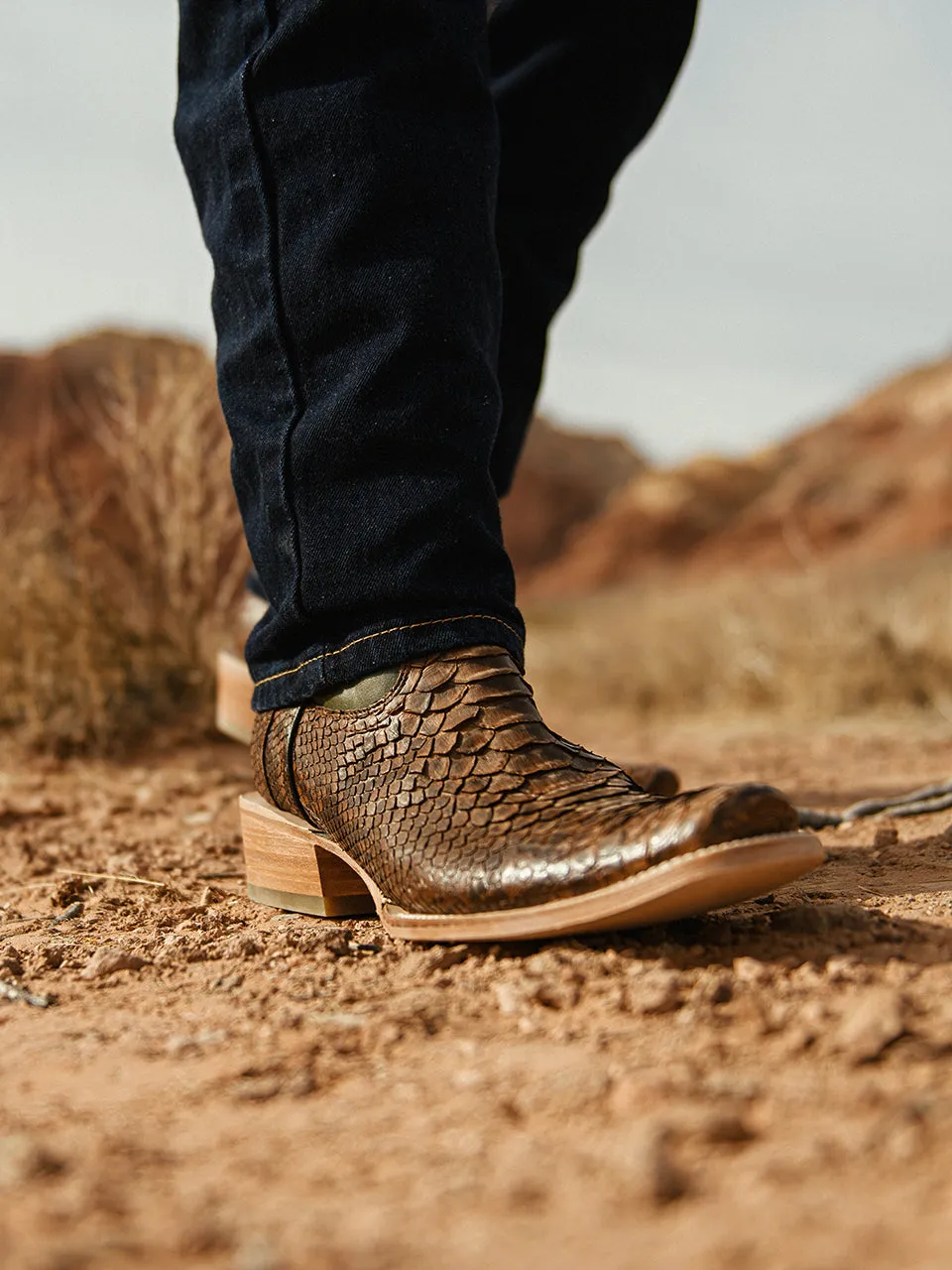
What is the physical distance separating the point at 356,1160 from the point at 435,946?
1.29 feet

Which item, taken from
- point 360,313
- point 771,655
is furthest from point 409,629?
point 771,655

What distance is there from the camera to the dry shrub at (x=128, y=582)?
2561 mm

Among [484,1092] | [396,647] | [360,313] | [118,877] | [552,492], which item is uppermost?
[552,492]

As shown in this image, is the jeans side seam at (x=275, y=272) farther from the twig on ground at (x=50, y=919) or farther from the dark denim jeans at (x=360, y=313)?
the twig on ground at (x=50, y=919)

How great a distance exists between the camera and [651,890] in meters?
0.95

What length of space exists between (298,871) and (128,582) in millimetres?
1757

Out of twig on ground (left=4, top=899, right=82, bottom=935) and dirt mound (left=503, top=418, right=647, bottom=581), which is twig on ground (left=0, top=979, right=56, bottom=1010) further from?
dirt mound (left=503, top=418, right=647, bottom=581)

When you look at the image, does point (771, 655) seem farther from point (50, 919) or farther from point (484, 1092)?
point (484, 1092)

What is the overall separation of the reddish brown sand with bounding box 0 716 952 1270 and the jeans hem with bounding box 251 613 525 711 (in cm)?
26

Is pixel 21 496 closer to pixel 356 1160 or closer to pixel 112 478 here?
pixel 112 478

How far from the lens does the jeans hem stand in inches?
45.5

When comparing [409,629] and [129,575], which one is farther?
[129,575]

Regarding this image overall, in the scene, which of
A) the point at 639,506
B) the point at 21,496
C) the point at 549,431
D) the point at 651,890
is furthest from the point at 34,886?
the point at 549,431

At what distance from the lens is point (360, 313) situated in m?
1.15
